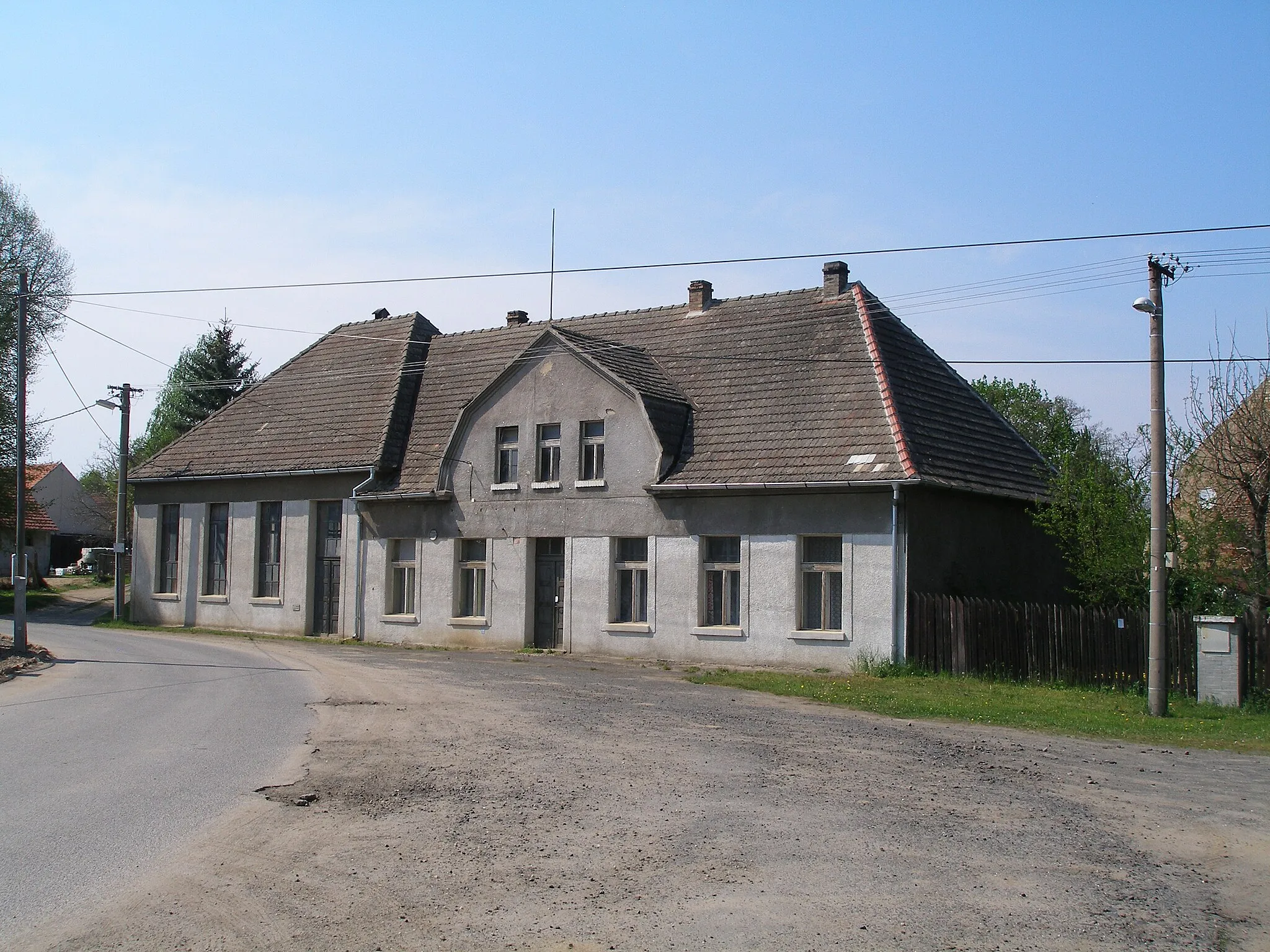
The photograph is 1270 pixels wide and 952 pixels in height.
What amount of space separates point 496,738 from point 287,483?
20.5 m

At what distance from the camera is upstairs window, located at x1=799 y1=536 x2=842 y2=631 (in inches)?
883

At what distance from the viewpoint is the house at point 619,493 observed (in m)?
22.6

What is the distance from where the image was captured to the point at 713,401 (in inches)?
1024

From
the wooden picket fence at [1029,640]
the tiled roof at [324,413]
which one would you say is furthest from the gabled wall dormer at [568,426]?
the wooden picket fence at [1029,640]

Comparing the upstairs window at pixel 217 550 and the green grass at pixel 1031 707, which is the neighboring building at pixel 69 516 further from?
the green grass at pixel 1031 707

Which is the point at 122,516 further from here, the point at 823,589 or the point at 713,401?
the point at 823,589

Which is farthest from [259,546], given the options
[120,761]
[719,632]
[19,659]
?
[120,761]

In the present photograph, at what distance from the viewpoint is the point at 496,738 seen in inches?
504

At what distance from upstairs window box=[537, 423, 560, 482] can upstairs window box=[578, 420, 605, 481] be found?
Result: 0.71m

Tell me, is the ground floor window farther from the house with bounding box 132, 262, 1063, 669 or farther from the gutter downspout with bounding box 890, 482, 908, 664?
the gutter downspout with bounding box 890, 482, 908, 664

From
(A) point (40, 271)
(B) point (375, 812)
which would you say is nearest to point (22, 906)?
(B) point (375, 812)

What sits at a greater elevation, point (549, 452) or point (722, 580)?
point (549, 452)

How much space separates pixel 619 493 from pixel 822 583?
5.16 meters

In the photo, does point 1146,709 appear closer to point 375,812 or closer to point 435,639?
point 375,812
